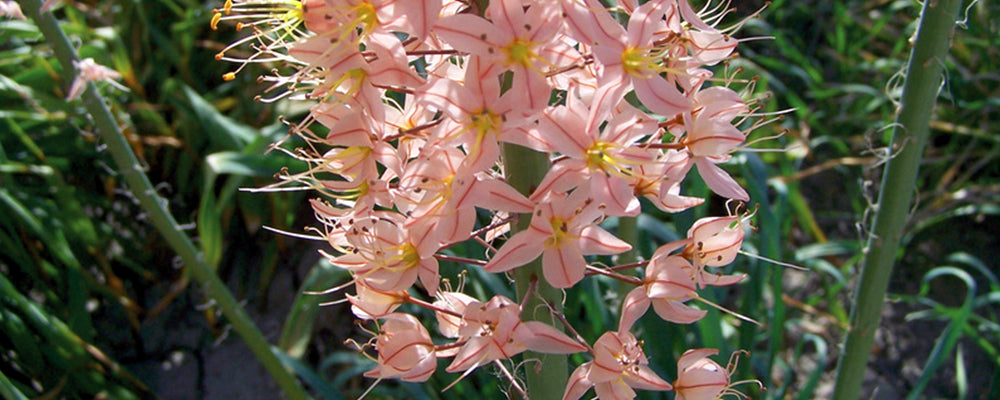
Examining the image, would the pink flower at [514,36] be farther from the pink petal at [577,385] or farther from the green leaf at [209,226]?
the green leaf at [209,226]

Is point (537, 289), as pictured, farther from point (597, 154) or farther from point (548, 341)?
point (597, 154)

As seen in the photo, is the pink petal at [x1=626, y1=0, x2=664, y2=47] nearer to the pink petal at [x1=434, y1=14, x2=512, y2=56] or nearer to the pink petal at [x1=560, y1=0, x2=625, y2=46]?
the pink petal at [x1=560, y1=0, x2=625, y2=46]

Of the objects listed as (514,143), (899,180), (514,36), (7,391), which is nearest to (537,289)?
(514,143)

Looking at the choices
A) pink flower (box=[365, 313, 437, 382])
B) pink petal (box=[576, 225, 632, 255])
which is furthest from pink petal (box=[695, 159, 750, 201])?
pink flower (box=[365, 313, 437, 382])

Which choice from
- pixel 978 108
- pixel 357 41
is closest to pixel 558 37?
pixel 357 41

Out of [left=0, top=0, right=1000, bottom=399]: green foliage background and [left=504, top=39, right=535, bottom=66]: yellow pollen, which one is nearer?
[left=504, top=39, right=535, bottom=66]: yellow pollen

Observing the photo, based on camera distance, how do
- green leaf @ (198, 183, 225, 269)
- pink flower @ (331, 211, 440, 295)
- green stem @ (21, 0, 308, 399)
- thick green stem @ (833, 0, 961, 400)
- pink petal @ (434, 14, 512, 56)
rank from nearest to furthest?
pink petal @ (434, 14, 512, 56) < pink flower @ (331, 211, 440, 295) < thick green stem @ (833, 0, 961, 400) < green stem @ (21, 0, 308, 399) < green leaf @ (198, 183, 225, 269)
